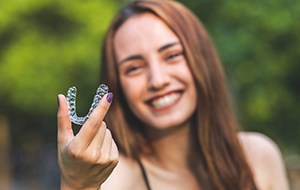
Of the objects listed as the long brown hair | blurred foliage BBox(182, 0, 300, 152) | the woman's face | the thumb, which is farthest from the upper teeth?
blurred foliage BBox(182, 0, 300, 152)

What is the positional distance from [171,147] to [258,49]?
438 centimetres

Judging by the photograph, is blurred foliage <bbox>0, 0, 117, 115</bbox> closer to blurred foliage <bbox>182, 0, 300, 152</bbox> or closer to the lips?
blurred foliage <bbox>182, 0, 300, 152</bbox>

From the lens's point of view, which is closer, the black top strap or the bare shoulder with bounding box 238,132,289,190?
the black top strap

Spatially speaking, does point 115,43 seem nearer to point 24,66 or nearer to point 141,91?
point 141,91

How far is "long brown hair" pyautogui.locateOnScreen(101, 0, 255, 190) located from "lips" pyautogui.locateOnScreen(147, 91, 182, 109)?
0.12m

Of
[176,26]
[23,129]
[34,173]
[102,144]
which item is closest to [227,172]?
[176,26]

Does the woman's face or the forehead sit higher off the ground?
the forehead

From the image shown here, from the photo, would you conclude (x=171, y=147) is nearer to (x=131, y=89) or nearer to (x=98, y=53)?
(x=131, y=89)

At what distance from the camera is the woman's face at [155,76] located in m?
→ 2.75

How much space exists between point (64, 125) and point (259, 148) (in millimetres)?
1402

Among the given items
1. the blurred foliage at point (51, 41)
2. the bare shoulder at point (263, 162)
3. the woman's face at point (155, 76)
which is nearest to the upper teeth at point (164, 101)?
the woman's face at point (155, 76)

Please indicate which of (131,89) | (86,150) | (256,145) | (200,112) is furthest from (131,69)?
(86,150)

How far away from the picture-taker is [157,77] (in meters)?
2.72

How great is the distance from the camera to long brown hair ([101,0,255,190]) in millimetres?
2840
